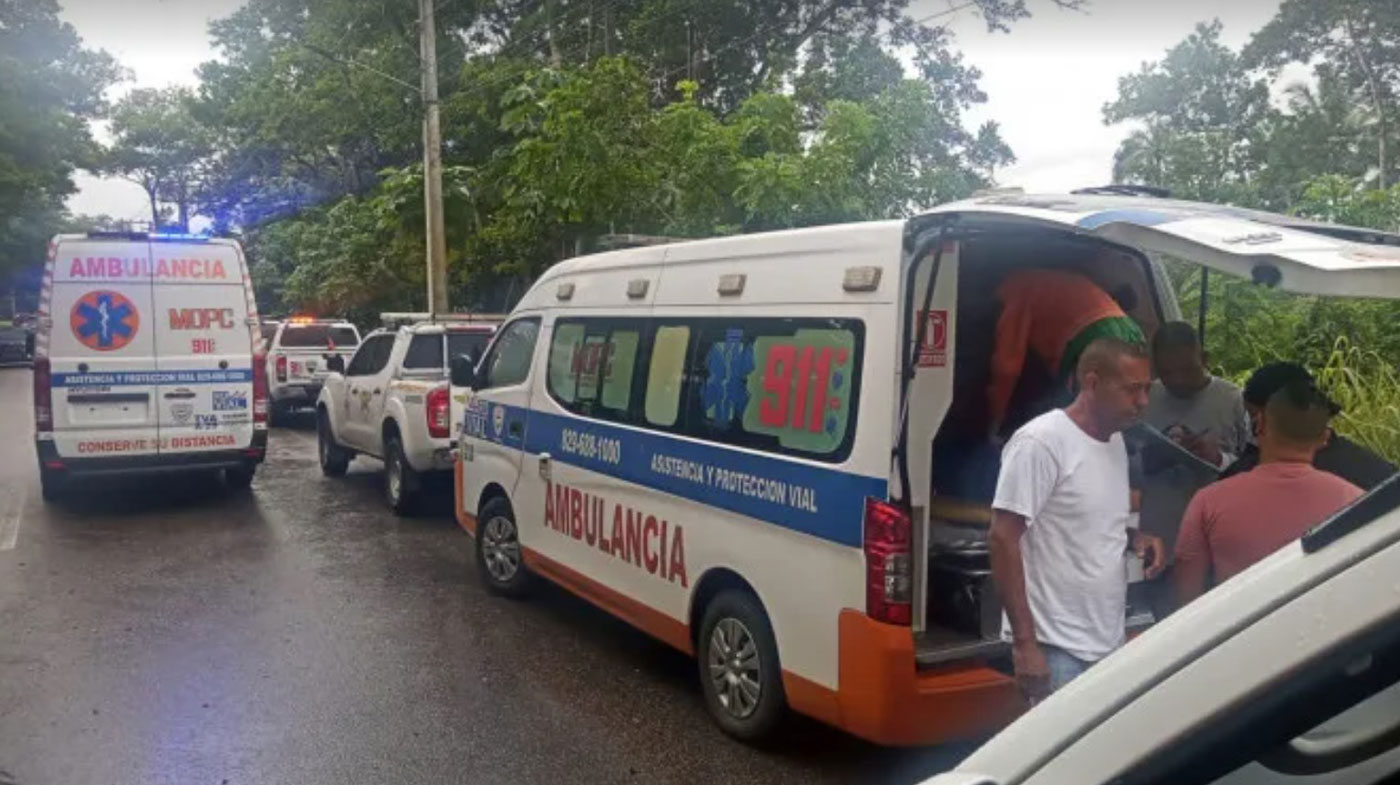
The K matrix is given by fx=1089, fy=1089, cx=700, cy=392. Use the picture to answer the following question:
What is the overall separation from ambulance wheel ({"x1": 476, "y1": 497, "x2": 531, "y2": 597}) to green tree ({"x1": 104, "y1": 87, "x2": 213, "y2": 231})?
1683 inches

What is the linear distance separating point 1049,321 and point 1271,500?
1.43 meters

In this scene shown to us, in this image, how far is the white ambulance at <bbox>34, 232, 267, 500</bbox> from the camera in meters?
9.65

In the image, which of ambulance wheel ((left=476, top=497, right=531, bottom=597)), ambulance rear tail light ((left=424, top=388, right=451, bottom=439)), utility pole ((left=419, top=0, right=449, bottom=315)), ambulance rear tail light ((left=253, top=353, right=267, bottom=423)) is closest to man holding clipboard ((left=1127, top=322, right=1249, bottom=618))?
ambulance wheel ((left=476, top=497, right=531, bottom=597))

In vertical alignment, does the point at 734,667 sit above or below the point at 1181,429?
below

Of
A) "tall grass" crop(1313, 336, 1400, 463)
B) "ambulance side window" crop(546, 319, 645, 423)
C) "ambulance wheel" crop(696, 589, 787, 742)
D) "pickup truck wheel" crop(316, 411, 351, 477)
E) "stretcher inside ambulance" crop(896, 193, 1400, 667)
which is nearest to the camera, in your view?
"stretcher inside ambulance" crop(896, 193, 1400, 667)

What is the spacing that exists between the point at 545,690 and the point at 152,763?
1729mm

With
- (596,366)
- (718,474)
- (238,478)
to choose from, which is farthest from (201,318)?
(718,474)

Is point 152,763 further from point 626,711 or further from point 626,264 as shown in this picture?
point 626,264

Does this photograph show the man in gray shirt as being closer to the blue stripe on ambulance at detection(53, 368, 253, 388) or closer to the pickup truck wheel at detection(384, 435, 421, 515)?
the pickup truck wheel at detection(384, 435, 421, 515)

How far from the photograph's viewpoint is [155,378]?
392 inches

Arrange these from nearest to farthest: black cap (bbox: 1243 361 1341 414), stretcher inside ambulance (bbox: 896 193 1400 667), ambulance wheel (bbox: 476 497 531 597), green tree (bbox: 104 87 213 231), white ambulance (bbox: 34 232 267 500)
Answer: stretcher inside ambulance (bbox: 896 193 1400 667)
black cap (bbox: 1243 361 1341 414)
ambulance wheel (bbox: 476 497 531 597)
white ambulance (bbox: 34 232 267 500)
green tree (bbox: 104 87 213 231)

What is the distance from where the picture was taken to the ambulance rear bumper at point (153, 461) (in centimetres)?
966

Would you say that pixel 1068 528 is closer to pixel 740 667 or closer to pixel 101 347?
pixel 740 667

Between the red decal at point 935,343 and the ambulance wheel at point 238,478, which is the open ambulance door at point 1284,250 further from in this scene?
the ambulance wheel at point 238,478
